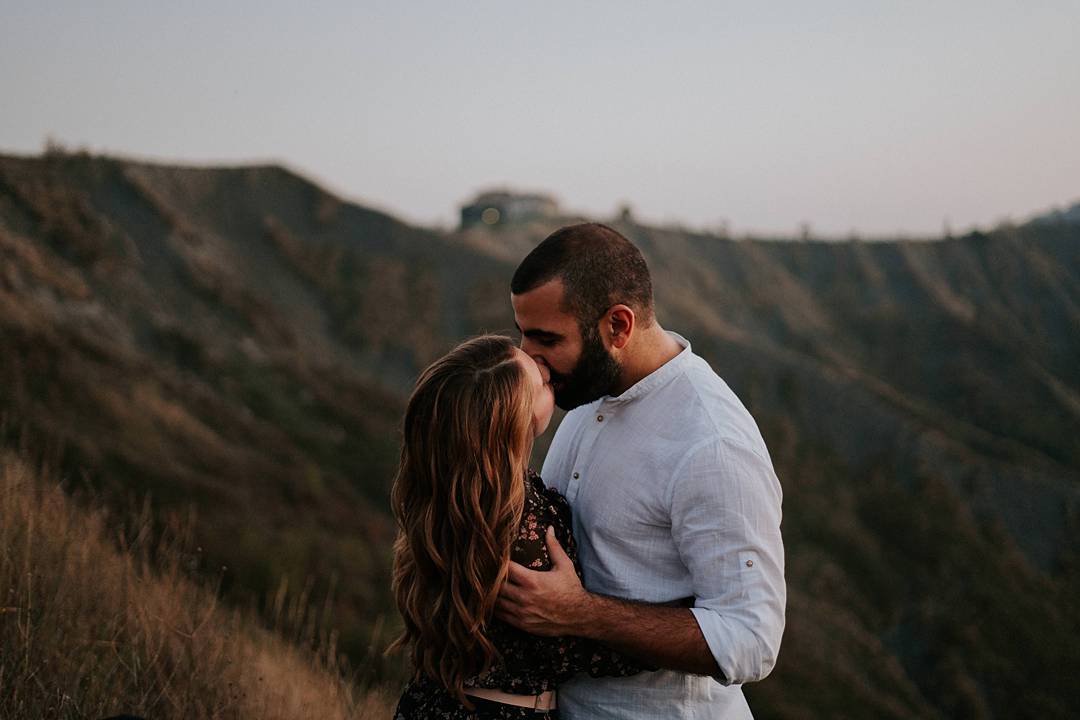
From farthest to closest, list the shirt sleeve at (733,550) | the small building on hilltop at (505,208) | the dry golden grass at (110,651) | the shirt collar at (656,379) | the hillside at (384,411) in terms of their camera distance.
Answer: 1. the small building on hilltop at (505,208)
2. the hillside at (384,411)
3. the dry golden grass at (110,651)
4. the shirt collar at (656,379)
5. the shirt sleeve at (733,550)

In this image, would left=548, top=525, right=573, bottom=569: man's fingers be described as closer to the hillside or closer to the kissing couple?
the kissing couple

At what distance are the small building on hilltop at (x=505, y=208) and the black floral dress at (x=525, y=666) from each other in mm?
58088

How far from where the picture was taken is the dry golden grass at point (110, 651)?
3.11m

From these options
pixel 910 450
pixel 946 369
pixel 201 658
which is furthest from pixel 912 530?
pixel 201 658

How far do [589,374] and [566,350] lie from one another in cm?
11

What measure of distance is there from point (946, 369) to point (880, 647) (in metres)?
27.8

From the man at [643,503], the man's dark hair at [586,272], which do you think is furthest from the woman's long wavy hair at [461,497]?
the man's dark hair at [586,272]

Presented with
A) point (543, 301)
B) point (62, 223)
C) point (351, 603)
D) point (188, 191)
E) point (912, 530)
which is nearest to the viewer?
point (543, 301)

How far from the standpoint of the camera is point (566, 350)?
2.67 metres

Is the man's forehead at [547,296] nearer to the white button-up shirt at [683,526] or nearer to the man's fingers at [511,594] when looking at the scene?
the white button-up shirt at [683,526]

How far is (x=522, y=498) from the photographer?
7.51 feet

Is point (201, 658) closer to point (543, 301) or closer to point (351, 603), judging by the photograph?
point (543, 301)

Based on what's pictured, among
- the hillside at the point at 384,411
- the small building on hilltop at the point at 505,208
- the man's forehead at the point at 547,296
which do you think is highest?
the small building on hilltop at the point at 505,208

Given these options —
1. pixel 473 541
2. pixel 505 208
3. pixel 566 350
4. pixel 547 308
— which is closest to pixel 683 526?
pixel 473 541
